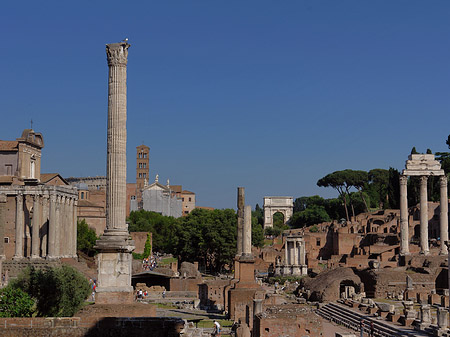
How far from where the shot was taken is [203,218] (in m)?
65.1

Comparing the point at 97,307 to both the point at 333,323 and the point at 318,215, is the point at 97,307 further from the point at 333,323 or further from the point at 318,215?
the point at 318,215

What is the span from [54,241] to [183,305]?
15080mm

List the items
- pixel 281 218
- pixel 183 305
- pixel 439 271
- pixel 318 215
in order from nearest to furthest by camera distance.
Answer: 1. pixel 183 305
2. pixel 439 271
3. pixel 318 215
4. pixel 281 218

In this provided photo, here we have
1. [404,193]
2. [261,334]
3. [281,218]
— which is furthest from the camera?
[281,218]

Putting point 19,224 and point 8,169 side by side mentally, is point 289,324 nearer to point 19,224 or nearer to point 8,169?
point 19,224

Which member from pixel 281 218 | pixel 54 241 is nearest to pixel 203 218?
pixel 54 241

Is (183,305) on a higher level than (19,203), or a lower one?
lower

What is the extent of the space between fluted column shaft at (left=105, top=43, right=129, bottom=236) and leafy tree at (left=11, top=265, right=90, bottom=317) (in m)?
5.84

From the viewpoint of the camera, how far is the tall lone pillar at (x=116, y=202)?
51.5ft

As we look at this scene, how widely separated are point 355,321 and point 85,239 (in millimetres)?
36492

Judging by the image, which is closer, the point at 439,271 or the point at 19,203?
the point at 439,271

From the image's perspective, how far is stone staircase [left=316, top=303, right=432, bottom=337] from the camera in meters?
24.5

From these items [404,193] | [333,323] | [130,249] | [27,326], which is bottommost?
[333,323]

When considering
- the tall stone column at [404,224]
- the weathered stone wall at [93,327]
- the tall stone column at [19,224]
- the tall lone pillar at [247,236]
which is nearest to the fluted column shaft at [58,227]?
the tall stone column at [19,224]
